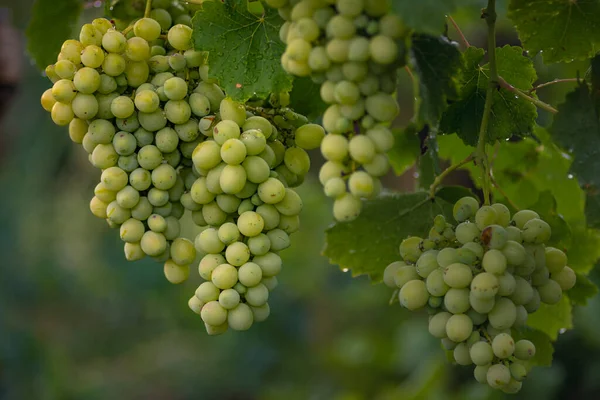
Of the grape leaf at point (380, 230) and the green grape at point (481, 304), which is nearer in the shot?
the green grape at point (481, 304)

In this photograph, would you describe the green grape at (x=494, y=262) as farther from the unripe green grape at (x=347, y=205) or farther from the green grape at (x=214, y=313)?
the green grape at (x=214, y=313)

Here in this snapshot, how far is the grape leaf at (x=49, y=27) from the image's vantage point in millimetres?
811

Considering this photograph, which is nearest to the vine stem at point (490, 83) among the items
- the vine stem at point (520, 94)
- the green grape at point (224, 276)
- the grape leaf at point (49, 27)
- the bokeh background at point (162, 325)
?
the vine stem at point (520, 94)

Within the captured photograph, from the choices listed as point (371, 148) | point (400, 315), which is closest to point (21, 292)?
point (400, 315)

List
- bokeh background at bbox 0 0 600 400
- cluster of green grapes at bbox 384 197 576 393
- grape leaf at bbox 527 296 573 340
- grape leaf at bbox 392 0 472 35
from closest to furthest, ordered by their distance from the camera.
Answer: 1. grape leaf at bbox 392 0 472 35
2. cluster of green grapes at bbox 384 197 576 393
3. grape leaf at bbox 527 296 573 340
4. bokeh background at bbox 0 0 600 400

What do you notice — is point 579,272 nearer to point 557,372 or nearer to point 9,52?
point 9,52

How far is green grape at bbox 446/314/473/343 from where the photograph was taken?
0.53 metres

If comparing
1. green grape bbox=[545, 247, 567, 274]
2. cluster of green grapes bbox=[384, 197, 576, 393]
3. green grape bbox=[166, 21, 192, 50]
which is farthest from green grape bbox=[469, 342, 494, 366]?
green grape bbox=[166, 21, 192, 50]

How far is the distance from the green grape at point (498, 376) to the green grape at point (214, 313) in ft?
0.72

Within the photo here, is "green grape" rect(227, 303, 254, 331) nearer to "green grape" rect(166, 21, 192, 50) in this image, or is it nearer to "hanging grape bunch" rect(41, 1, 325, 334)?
"hanging grape bunch" rect(41, 1, 325, 334)

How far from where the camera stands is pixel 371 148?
0.48 m

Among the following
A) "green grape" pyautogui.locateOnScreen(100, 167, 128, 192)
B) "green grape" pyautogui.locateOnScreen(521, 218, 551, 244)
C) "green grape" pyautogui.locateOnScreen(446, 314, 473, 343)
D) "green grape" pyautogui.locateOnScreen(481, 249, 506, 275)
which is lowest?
"green grape" pyautogui.locateOnScreen(446, 314, 473, 343)

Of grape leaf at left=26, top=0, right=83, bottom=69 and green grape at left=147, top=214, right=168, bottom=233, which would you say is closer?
green grape at left=147, top=214, right=168, bottom=233

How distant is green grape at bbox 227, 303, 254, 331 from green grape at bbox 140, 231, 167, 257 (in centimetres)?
9
